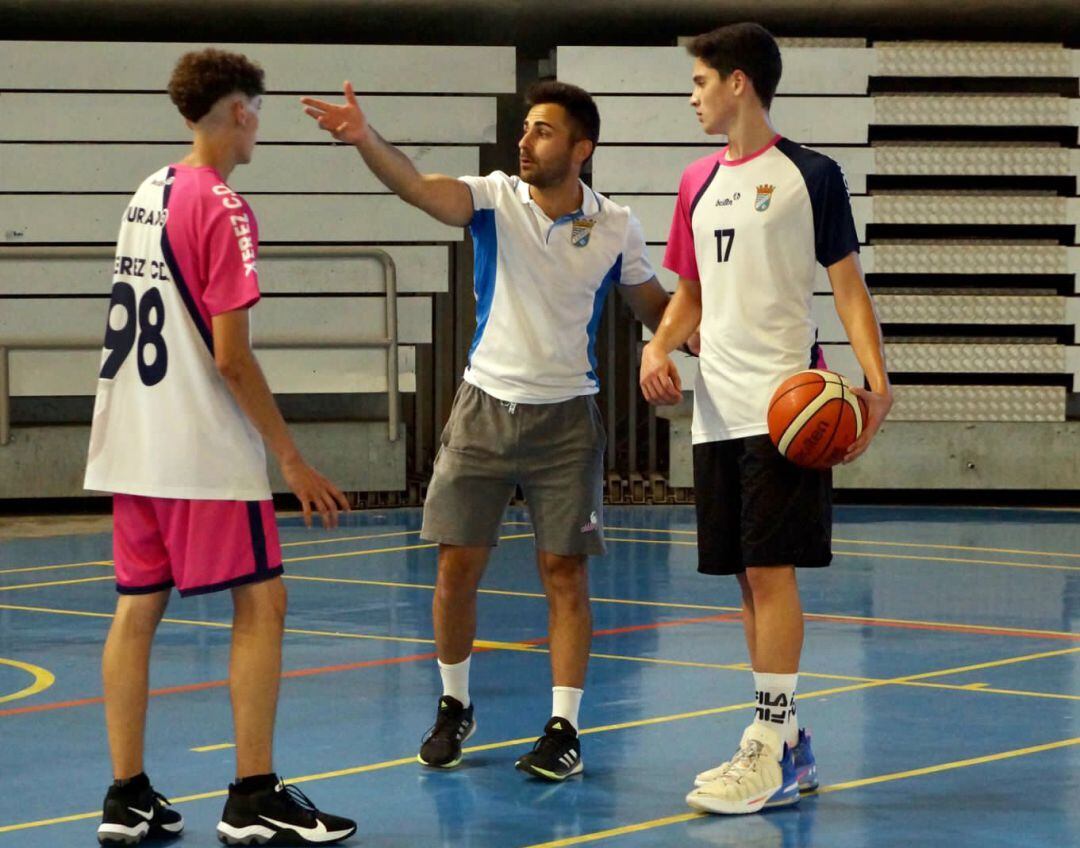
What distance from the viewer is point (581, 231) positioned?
5.13 meters

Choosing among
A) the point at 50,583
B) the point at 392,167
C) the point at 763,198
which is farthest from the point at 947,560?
the point at 392,167

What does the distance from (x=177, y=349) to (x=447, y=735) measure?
147 cm

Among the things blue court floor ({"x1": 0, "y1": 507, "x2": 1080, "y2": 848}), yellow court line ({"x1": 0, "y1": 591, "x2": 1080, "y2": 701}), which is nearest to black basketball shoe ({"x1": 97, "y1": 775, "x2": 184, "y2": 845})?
blue court floor ({"x1": 0, "y1": 507, "x2": 1080, "y2": 848})

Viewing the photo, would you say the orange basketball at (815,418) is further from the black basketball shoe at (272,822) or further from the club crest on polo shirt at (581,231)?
the black basketball shoe at (272,822)

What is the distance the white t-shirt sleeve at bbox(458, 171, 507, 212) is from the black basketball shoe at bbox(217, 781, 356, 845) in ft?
5.61

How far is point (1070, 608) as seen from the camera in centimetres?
814

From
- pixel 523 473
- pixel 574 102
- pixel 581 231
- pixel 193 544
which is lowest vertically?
pixel 193 544

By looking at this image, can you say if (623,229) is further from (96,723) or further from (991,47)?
(991,47)

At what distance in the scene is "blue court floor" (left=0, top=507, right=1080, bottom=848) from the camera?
4.48 m

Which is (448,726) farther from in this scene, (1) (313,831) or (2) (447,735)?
(1) (313,831)

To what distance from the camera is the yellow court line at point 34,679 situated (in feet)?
20.2

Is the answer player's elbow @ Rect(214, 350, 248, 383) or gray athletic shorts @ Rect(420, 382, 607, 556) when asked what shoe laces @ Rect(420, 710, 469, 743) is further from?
player's elbow @ Rect(214, 350, 248, 383)

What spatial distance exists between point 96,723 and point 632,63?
348 inches

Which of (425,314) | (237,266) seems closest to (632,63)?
(425,314)
